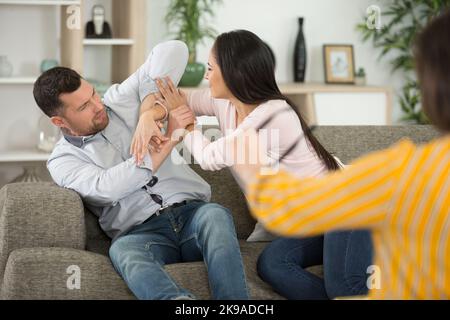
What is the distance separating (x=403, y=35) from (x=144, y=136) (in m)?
3.20

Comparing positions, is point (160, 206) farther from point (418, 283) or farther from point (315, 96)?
point (315, 96)

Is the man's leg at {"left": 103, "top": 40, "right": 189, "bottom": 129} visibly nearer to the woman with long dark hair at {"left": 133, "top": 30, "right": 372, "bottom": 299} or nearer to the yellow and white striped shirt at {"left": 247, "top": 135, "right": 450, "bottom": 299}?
the woman with long dark hair at {"left": 133, "top": 30, "right": 372, "bottom": 299}

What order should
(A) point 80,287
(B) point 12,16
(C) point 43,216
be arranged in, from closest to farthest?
(A) point 80,287
(C) point 43,216
(B) point 12,16

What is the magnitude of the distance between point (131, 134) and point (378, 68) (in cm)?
296

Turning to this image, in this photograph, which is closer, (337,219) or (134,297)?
(337,219)

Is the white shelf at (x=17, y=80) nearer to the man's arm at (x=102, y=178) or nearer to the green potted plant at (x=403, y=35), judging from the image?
the man's arm at (x=102, y=178)

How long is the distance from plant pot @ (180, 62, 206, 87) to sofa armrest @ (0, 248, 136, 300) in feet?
7.43

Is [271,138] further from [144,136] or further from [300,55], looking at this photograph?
[300,55]

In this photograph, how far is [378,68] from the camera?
5.11 m

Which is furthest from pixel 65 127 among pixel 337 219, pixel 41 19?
pixel 41 19

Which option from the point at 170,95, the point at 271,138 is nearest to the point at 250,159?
the point at 271,138

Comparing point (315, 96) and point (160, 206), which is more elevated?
point (315, 96)

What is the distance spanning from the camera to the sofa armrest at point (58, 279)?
2129mm

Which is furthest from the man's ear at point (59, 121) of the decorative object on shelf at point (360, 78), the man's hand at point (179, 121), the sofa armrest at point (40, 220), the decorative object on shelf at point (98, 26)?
the decorative object on shelf at point (360, 78)
